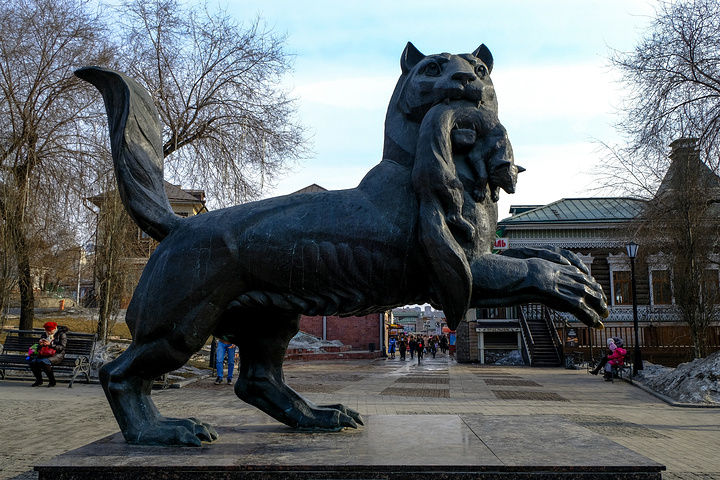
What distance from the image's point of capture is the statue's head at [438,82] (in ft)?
12.3

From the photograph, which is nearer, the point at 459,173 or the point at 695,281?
the point at 459,173

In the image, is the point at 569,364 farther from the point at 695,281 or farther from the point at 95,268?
the point at 95,268

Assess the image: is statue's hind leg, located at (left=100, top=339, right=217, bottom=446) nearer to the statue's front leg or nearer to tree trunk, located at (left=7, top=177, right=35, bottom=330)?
the statue's front leg

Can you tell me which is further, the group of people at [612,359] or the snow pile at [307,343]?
the snow pile at [307,343]

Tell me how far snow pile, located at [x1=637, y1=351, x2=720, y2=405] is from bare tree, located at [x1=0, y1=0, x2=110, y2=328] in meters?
16.0

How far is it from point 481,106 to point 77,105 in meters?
15.8

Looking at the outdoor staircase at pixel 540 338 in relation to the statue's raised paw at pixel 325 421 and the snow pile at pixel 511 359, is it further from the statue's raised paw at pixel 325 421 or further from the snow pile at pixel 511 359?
the statue's raised paw at pixel 325 421

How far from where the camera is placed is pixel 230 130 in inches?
711

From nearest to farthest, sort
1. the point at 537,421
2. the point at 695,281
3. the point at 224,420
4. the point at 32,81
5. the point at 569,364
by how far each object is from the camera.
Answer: the point at 537,421 → the point at 224,420 → the point at 32,81 → the point at 695,281 → the point at 569,364

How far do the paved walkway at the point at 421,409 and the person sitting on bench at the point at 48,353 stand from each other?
1.59 ft

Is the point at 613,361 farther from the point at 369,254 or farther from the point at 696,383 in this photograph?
the point at 369,254

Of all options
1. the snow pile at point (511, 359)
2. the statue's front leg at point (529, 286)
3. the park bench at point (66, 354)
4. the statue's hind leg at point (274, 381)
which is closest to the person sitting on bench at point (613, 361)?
the snow pile at point (511, 359)

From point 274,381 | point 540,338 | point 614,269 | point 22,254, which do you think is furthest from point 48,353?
point 614,269

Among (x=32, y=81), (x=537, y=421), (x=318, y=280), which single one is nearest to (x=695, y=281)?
(x=537, y=421)
